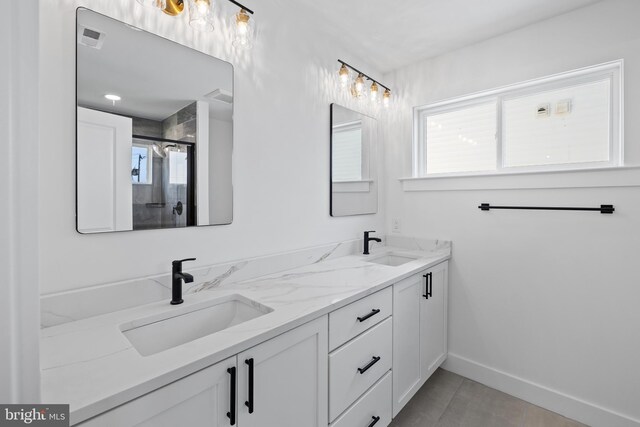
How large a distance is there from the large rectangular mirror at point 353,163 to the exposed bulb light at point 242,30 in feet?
2.62

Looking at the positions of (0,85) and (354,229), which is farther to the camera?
(354,229)

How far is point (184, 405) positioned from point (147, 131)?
3.42 ft

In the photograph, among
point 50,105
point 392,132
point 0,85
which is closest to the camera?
point 0,85

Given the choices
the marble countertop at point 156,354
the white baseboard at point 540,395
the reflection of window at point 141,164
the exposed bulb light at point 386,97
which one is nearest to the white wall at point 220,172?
the reflection of window at point 141,164

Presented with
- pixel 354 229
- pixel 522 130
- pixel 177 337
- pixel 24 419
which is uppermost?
pixel 522 130

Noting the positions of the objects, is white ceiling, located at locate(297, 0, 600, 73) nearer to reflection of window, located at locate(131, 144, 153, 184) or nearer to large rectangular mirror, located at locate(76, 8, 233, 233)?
large rectangular mirror, located at locate(76, 8, 233, 233)

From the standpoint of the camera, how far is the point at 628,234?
1718 millimetres

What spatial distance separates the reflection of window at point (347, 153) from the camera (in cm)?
222

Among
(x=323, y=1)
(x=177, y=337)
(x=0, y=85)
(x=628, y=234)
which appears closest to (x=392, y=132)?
(x=323, y=1)

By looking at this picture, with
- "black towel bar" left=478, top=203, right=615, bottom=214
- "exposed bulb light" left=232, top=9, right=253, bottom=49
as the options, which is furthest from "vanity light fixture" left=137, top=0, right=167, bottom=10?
"black towel bar" left=478, top=203, right=615, bottom=214

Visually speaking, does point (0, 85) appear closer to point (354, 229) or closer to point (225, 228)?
point (225, 228)

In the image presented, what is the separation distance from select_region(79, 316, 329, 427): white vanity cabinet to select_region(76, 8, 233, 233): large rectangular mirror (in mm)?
703

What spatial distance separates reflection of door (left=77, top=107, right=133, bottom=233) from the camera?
43.8 inches

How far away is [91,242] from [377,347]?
4.53 feet
